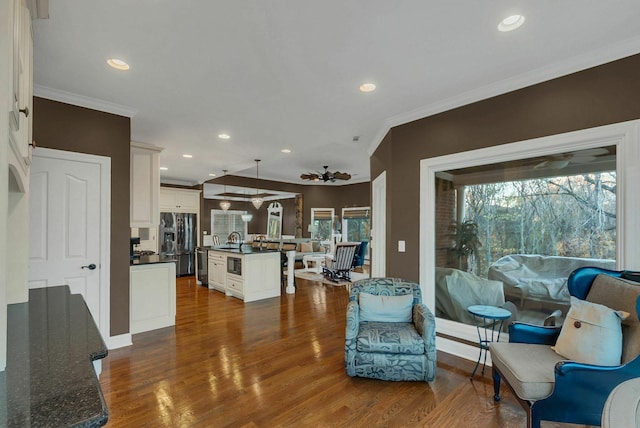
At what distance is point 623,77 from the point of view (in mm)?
2271

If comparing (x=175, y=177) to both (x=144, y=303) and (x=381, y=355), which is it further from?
(x=381, y=355)

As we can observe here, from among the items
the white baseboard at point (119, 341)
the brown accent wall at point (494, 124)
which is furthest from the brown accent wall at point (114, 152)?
the brown accent wall at point (494, 124)

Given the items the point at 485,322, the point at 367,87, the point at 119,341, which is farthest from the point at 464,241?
the point at 119,341

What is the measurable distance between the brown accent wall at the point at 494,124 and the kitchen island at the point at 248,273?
2643mm

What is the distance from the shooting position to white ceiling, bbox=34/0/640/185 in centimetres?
185

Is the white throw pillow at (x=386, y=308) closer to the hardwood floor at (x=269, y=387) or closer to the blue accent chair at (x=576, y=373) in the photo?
the hardwood floor at (x=269, y=387)

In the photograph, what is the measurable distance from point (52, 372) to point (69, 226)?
2.88 metres

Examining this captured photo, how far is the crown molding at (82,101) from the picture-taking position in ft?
9.54

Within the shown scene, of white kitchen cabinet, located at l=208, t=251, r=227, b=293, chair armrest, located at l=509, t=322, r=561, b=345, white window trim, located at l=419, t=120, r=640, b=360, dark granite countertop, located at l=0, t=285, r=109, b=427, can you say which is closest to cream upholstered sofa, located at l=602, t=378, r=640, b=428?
dark granite countertop, located at l=0, t=285, r=109, b=427

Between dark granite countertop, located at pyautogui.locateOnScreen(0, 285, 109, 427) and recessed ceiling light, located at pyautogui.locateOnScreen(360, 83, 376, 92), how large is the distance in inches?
105

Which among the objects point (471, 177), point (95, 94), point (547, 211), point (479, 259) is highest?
point (95, 94)

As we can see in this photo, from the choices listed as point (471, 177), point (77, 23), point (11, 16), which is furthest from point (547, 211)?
point (77, 23)

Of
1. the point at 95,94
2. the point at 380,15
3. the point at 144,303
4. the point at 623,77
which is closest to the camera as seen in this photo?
the point at 380,15

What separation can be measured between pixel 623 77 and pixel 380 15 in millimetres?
1962
